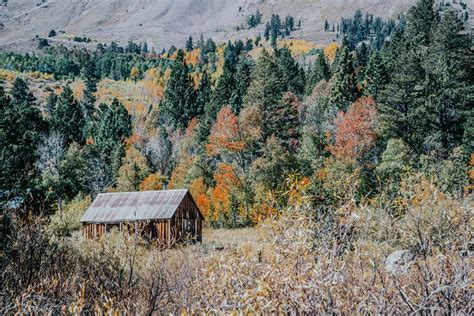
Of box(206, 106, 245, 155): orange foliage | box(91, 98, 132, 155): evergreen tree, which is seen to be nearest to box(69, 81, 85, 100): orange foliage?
box(91, 98, 132, 155): evergreen tree

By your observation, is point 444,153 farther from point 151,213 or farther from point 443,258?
point 443,258

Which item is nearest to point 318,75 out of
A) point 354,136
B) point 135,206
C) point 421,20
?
point 421,20

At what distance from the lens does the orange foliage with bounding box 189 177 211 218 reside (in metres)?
54.2

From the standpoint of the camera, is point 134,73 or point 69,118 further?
point 134,73

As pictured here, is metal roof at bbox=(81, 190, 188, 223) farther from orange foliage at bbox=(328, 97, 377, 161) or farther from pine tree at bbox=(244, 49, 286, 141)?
pine tree at bbox=(244, 49, 286, 141)

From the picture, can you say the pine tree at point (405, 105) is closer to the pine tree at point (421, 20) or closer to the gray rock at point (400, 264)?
the pine tree at point (421, 20)

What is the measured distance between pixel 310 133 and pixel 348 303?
157 feet

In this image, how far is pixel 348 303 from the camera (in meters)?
7.05

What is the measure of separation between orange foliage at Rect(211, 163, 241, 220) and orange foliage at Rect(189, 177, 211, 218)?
3.35 ft

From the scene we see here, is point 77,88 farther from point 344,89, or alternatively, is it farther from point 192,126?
point 344,89

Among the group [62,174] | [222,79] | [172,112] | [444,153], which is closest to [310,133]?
[444,153]

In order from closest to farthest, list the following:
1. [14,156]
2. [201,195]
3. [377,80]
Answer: [14,156] < [201,195] < [377,80]

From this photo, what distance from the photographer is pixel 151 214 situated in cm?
3831

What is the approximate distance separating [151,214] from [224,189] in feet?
51.8
